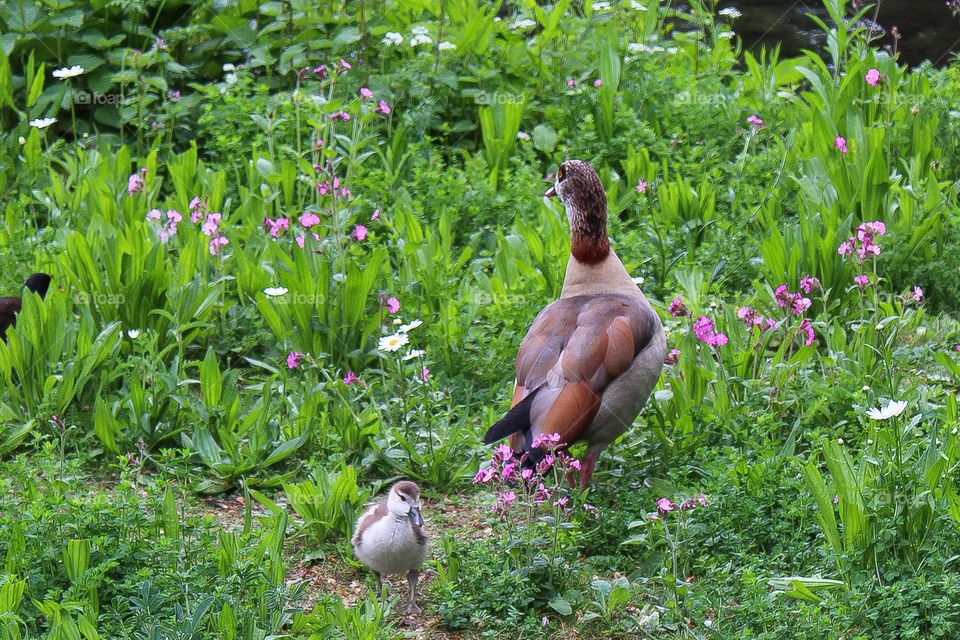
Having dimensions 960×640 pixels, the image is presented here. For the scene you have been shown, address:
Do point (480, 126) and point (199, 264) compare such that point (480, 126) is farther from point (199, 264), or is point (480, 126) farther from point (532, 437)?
point (532, 437)

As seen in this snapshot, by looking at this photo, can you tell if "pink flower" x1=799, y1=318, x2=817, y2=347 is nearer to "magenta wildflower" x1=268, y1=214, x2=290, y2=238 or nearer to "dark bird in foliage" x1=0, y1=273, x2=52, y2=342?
"magenta wildflower" x1=268, y1=214, x2=290, y2=238

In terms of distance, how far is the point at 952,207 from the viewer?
6.30 metres

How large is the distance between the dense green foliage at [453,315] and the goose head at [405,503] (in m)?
0.29

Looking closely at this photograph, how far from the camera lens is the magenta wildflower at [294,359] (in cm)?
491

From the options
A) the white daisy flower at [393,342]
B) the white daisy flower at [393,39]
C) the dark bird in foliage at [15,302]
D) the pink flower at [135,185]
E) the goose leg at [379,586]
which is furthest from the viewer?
the white daisy flower at [393,39]

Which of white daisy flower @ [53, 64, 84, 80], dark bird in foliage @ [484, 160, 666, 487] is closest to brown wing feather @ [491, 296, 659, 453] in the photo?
dark bird in foliage @ [484, 160, 666, 487]

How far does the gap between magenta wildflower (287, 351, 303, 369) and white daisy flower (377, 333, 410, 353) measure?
1.26 feet

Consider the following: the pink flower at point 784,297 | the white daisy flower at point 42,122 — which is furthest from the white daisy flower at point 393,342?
the white daisy flower at point 42,122

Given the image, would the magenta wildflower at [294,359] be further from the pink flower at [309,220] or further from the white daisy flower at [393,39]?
the white daisy flower at [393,39]

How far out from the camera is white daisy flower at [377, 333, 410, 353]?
4.83 m

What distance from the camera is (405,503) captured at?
12.6 ft

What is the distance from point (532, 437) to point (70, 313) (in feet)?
8.46

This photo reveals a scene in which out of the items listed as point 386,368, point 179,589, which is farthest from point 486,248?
point 179,589

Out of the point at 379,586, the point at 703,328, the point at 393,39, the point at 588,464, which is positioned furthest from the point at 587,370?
the point at 393,39
